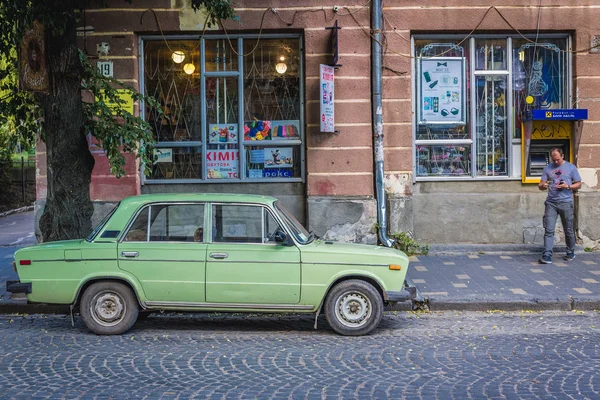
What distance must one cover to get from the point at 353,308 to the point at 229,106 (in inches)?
266

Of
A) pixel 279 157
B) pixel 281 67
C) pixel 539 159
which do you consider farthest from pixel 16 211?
pixel 539 159

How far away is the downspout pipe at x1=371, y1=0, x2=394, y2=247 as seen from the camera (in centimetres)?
1327

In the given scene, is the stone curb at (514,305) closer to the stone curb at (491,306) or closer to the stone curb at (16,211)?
the stone curb at (491,306)

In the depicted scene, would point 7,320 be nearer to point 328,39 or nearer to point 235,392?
point 235,392

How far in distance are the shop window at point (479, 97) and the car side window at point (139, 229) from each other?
684 centimetres

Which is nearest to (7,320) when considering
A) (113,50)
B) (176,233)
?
(176,233)

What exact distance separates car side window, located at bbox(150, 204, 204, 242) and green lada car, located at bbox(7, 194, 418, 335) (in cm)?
1

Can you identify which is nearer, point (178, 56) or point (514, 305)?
point (514, 305)

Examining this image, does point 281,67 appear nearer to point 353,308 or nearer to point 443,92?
point 443,92

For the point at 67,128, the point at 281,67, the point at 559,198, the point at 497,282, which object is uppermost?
the point at 281,67

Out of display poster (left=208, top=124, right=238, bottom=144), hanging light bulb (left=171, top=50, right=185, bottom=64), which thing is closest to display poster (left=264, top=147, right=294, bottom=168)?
display poster (left=208, top=124, right=238, bottom=144)

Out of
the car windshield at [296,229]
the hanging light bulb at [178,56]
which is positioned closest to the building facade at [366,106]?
the hanging light bulb at [178,56]

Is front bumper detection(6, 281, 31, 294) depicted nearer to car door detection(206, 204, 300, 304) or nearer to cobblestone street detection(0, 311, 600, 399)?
cobblestone street detection(0, 311, 600, 399)

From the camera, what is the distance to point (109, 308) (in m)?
8.05
